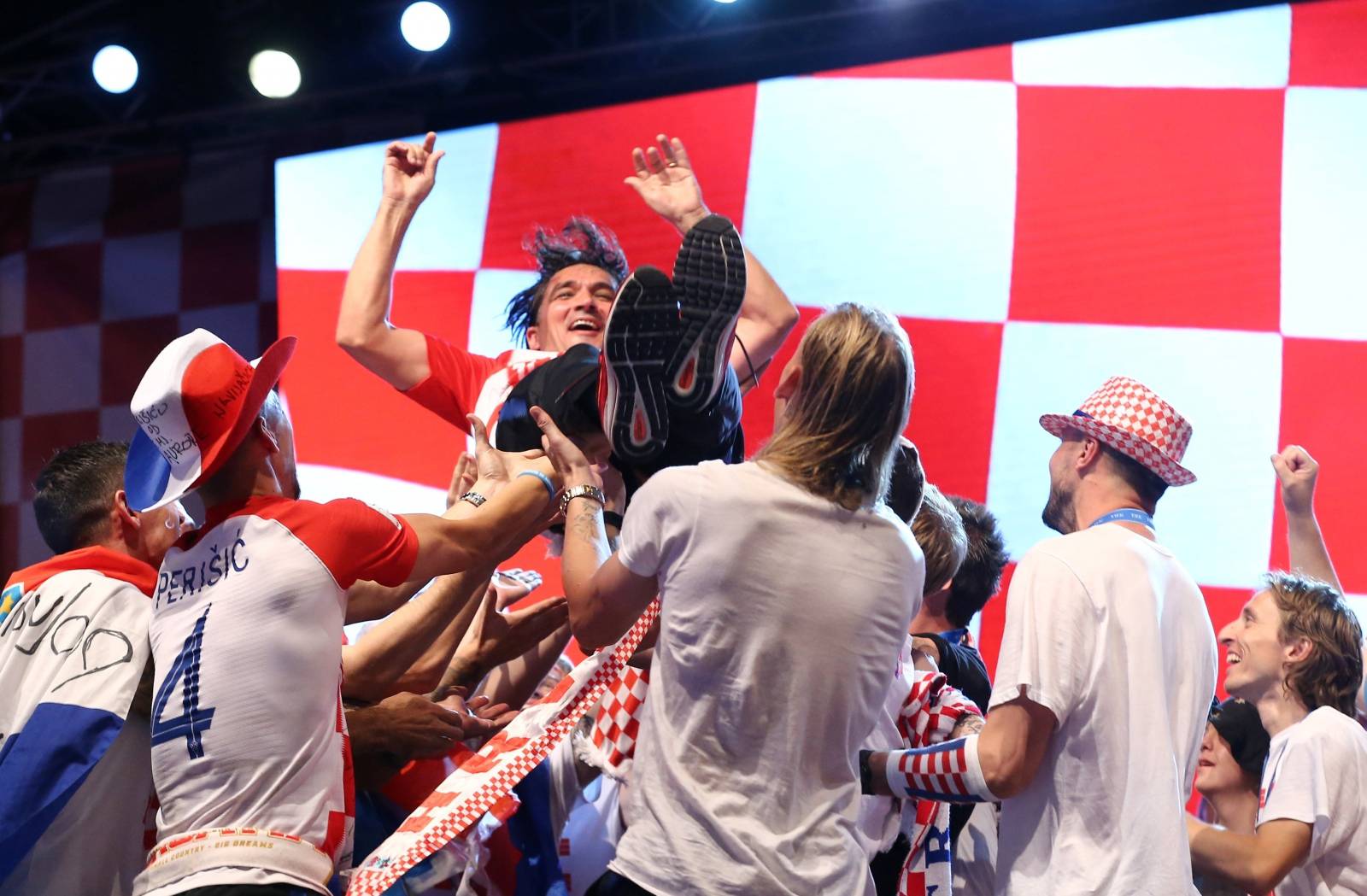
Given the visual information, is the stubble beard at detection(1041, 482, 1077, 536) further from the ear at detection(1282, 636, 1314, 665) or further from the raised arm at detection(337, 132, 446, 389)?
the raised arm at detection(337, 132, 446, 389)

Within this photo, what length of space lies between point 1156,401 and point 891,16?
2219mm

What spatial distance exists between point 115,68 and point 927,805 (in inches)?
162

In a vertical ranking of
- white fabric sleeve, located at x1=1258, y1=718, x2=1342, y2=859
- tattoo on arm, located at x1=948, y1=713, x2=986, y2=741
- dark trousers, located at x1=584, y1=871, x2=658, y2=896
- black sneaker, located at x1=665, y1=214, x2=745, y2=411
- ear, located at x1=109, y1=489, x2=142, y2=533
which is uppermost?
black sneaker, located at x1=665, y1=214, x2=745, y2=411

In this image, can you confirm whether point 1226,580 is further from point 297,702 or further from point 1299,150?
point 297,702

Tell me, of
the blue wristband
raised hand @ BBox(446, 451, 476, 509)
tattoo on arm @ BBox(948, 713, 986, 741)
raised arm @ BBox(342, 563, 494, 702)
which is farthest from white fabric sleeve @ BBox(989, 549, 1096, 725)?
raised hand @ BBox(446, 451, 476, 509)

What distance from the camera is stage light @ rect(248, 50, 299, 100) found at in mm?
4746

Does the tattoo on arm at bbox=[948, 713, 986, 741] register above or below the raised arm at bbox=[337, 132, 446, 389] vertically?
below

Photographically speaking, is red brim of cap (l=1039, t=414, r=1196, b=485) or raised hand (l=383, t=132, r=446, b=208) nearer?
red brim of cap (l=1039, t=414, r=1196, b=485)

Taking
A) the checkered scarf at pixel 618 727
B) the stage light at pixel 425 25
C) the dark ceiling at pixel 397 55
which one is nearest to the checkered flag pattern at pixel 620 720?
the checkered scarf at pixel 618 727

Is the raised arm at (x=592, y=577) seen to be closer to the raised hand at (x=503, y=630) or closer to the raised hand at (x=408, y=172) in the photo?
the raised hand at (x=503, y=630)

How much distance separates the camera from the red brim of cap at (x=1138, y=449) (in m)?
2.22

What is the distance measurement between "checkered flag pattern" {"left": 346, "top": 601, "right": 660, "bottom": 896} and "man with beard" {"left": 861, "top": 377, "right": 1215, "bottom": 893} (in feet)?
1.29

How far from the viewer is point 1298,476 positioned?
300 centimetres

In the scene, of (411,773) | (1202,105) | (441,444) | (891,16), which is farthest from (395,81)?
(411,773)
